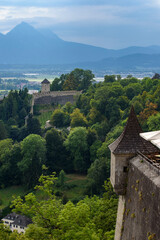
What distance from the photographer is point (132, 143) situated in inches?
837

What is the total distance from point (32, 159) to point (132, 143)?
37.9 metres

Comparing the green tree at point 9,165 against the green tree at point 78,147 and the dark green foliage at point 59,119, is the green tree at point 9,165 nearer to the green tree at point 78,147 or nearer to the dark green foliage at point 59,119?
the green tree at point 78,147

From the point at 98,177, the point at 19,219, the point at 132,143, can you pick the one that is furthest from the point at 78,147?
the point at 132,143

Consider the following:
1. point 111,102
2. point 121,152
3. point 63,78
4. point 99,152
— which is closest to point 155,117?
point 99,152

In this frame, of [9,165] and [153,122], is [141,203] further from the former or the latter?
[9,165]

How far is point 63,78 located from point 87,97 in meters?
23.5

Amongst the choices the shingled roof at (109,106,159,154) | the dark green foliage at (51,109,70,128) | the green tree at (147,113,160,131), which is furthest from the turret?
the dark green foliage at (51,109,70,128)

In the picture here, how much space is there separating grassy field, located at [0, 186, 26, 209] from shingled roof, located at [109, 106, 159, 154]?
33361 mm

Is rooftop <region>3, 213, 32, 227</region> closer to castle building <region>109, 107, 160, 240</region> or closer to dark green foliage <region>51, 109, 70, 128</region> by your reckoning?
castle building <region>109, 107, 160, 240</region>

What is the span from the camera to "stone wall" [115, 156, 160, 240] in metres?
16.6

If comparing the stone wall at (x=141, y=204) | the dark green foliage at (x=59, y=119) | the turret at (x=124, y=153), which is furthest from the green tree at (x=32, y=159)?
the turret at (x=124, y=153)

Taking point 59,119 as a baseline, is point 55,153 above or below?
below

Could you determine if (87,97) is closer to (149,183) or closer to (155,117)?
(155,117)

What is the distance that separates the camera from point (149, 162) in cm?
1833
